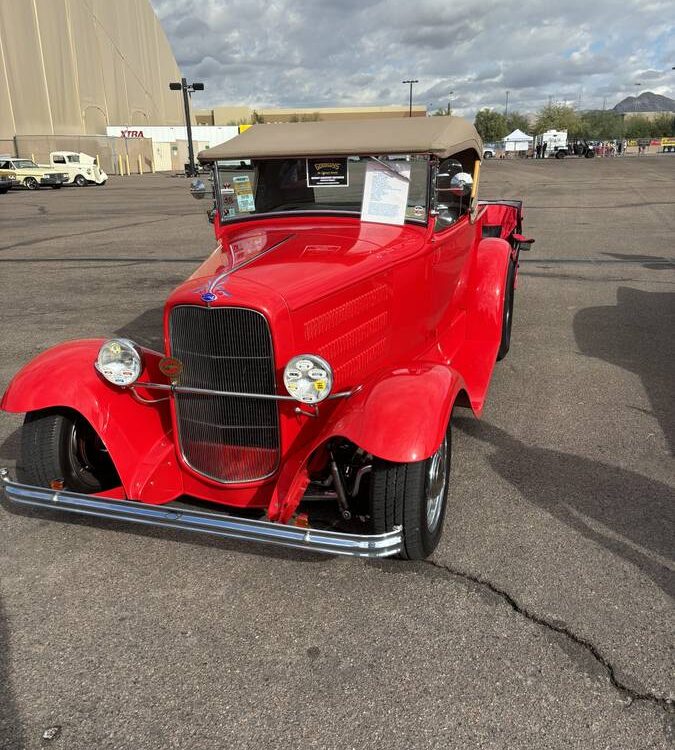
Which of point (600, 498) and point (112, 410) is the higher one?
point (112, 410)

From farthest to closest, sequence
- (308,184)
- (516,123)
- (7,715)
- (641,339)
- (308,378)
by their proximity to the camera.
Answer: (516,123)
(641,339)
(308,184)
(308,378)
(7,715)

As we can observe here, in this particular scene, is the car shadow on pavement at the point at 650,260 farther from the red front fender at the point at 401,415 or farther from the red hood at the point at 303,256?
the red front fender at the point at 401,415

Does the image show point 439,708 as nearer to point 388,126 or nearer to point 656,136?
point 388,126

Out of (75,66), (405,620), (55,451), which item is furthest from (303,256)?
(75,66)

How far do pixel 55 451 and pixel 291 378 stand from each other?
137 cm

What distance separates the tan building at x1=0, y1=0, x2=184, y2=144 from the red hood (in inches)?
1760

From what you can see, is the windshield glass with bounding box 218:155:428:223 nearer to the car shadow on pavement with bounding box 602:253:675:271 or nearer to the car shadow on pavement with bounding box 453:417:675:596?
the car shadow on pavement with bounding box 453:417:675:596

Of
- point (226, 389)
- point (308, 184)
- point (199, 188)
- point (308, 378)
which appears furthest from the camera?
point (199, 188)

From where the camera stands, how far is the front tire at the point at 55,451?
313 centimetres

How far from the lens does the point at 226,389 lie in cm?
293

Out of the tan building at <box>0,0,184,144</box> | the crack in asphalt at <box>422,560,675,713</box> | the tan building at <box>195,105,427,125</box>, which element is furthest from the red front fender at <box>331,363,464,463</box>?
the tan building at <box>195,105,427,125</box>

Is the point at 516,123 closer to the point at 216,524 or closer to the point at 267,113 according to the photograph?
the point at 267,113

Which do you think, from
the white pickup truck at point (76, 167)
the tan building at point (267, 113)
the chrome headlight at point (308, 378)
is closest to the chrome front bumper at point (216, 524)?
the chrome headlight at point (308, 378)

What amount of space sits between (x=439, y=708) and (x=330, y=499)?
1.07 m
